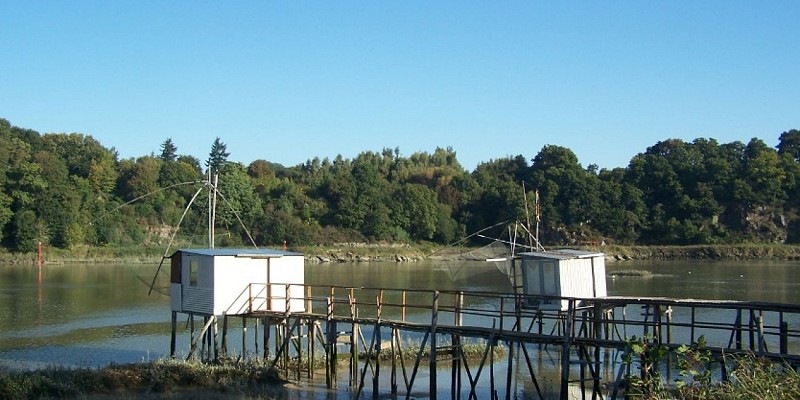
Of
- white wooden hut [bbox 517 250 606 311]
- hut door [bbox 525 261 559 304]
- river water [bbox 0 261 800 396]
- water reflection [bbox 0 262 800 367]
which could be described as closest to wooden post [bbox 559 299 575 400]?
white wooden hut [bbox 517 250 606 311]

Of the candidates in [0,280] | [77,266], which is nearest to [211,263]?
[0,280]

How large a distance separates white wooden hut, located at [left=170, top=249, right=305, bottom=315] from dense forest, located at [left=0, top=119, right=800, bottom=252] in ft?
255

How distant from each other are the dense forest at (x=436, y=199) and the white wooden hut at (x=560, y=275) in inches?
3119

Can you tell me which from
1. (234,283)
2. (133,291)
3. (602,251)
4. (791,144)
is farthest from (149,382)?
(791,144)

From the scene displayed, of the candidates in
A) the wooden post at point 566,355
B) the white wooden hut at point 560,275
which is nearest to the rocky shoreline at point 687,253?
the white wooden hut at point 560,275

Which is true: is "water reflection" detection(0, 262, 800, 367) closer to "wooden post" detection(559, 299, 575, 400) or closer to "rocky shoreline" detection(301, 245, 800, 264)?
"rocky shoreline" detection(301, 245, 800, 264)

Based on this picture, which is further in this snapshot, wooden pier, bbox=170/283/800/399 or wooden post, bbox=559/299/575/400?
wooden pier, bbox=170/283/800/399

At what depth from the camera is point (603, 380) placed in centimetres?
3353

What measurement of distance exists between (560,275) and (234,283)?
517 inches

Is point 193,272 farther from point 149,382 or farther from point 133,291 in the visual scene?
point 133,291

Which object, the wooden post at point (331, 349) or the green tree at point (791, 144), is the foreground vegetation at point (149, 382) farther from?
the green tree at point (791, 144)

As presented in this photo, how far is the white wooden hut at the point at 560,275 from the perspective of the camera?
3669 cm

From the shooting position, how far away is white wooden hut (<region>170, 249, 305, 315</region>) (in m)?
34.1

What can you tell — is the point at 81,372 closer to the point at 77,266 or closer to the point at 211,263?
the point at 211,263
